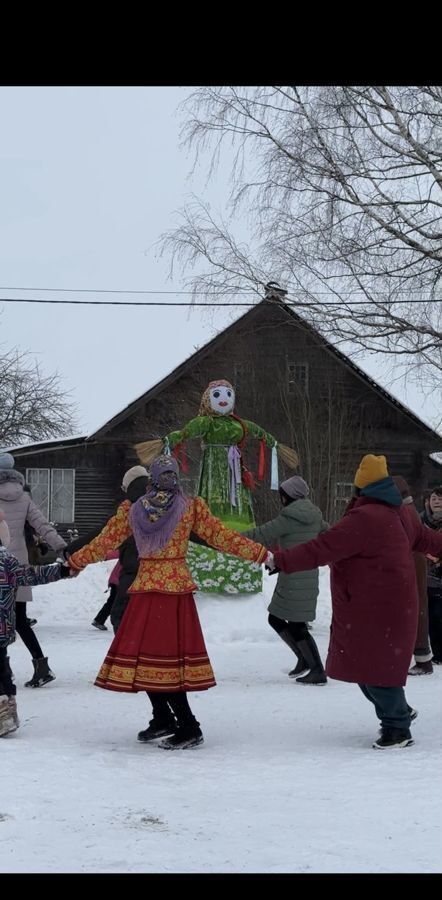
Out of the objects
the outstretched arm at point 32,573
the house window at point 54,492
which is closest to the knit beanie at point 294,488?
the outstretched arm at point 32,573

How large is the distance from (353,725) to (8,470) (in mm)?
3533

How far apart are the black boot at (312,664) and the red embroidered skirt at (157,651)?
2.35 m

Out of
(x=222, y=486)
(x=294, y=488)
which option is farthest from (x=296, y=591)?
(x=222, y=486)

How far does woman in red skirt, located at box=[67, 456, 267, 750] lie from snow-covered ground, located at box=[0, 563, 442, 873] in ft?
0.97

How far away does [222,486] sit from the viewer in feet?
40.3

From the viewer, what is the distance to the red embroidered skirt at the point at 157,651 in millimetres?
6102

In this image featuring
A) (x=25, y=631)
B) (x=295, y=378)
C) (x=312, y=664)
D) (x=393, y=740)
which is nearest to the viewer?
(x=393, y=740)

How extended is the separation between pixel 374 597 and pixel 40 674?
127 inches

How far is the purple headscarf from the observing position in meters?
6.32

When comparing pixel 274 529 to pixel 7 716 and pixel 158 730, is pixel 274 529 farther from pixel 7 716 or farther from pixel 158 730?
pixel 7 716

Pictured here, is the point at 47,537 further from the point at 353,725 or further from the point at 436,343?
the point at 436,343

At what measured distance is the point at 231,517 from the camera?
483 inches

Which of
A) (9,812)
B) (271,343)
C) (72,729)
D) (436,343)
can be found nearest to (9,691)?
(72,729)

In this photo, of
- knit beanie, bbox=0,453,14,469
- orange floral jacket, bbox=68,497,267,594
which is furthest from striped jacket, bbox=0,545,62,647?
knit beanie, bbox=0,453,14,469
